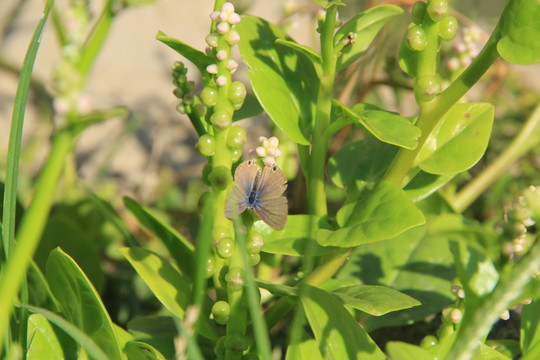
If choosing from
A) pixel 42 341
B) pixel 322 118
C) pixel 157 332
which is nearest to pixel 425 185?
pixel 322 118

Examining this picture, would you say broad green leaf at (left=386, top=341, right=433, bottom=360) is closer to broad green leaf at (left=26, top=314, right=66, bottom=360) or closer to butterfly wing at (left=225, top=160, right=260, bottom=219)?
butterfly wing at (left=225, top=160, right=260, bottom=219)

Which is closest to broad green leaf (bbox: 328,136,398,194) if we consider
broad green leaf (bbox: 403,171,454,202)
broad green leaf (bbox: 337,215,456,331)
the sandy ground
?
broad green leaf (bbox: 403,171,454,202)

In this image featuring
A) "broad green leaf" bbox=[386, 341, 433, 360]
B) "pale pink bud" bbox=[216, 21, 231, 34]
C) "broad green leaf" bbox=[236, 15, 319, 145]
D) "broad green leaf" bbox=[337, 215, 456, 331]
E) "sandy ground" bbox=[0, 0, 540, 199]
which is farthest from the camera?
"sandy ground" bbox=[0, 0, 540, 199]

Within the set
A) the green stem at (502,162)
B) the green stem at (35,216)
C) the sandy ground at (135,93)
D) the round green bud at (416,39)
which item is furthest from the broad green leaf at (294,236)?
the sandy ground at (135,93)

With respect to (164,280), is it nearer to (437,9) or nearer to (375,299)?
(375,299)

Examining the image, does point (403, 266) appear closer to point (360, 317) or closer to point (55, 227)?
point (360, 317)

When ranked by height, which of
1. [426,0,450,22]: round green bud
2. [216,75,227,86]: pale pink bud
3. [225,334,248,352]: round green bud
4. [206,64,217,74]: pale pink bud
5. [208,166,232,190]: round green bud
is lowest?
[225,334,248,352]: round green bud
